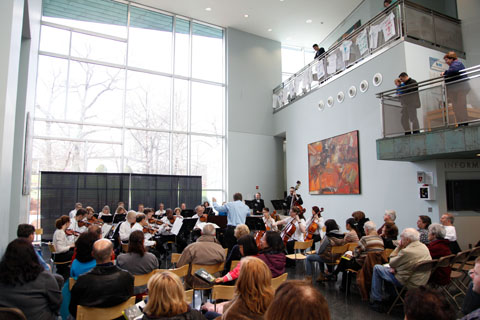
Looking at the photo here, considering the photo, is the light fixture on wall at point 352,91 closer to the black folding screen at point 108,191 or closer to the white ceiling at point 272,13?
the white ceiling at point 272,13

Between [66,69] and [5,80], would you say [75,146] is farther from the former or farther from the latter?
[5,80]

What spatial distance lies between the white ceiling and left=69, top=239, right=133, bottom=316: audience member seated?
12.9 metres

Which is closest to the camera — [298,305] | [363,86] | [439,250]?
[298,305]

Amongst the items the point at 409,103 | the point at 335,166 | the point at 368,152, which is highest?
the point at 409,103

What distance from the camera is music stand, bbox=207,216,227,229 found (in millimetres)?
8430

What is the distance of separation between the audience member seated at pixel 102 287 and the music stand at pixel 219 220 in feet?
17.8

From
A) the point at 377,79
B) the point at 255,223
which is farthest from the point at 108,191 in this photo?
the point at 377,79

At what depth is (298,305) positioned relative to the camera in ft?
3.97

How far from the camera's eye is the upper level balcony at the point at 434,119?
596cm

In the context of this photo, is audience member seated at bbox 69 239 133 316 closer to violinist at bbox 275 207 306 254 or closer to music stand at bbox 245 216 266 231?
violinist at bbox 275 207 306 254

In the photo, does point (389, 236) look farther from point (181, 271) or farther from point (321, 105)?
point (321, 105)

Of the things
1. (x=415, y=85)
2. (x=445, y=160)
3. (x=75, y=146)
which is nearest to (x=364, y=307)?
(x=445, y=160)

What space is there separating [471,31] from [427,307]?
10.6m

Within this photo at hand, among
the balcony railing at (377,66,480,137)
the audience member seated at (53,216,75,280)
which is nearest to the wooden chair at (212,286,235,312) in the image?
the audience member seated at (53,216,75,280)
